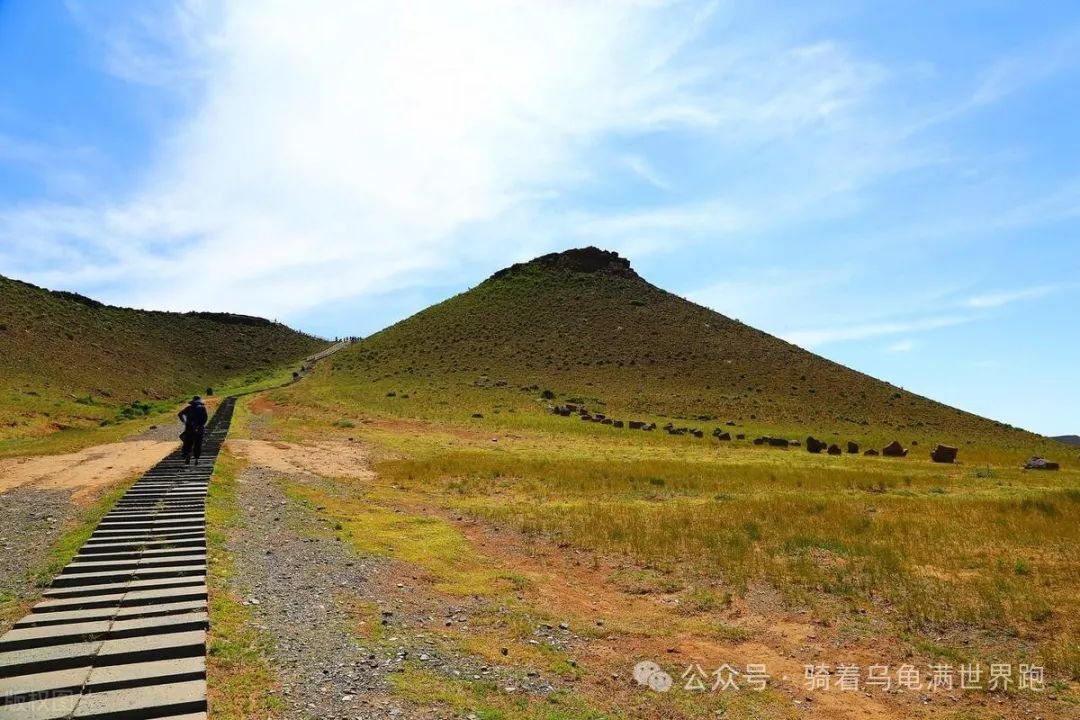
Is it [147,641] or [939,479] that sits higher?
[939,479]

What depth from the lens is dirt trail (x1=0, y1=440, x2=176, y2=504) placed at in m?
19.1

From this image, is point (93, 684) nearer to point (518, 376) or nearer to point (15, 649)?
point (15, 649)

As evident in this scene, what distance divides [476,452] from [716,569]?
20.6 metres

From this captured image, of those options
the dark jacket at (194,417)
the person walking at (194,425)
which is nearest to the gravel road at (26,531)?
the person walking at (194,425)

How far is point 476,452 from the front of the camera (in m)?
32.3

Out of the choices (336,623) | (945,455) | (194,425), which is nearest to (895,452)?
(945,455)

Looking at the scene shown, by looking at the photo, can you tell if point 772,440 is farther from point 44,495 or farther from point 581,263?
point 581,263

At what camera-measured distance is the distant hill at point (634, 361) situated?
6669 centimetres

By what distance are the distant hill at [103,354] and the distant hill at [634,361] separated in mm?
22243

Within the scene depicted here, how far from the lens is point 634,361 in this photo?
83.5 m

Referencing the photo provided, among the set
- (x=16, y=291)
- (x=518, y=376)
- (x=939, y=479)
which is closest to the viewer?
(x=939, y=479)

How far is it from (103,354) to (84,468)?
63.4 m

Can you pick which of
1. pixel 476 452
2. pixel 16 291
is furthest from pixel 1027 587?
pixel 16 291

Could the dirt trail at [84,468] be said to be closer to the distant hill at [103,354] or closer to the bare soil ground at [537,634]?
the bare soil ground at [537,634]
